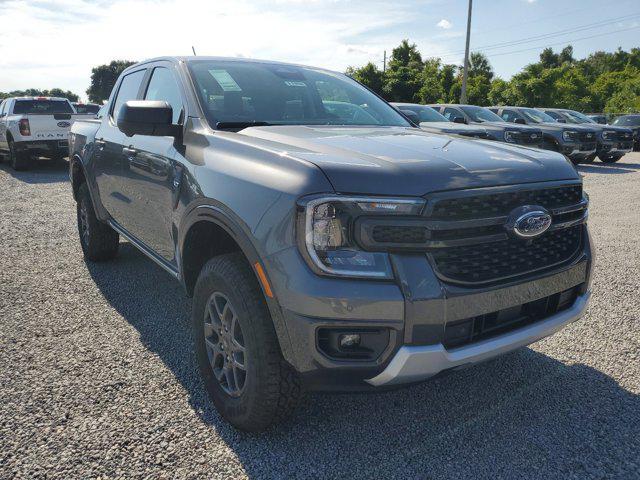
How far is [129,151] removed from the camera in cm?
361

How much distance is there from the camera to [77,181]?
5.19 m

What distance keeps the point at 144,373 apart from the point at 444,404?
1.70m

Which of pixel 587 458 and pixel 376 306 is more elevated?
pixel 376 306

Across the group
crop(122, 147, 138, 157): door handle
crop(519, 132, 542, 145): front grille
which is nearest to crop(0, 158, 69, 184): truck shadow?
crop(122, 147, 138, 157): door handle

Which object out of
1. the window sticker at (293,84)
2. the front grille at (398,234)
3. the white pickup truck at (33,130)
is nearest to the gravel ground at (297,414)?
the front grille at (398,234)

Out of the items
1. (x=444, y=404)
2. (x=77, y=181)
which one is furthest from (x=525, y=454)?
(x=77, y=181)

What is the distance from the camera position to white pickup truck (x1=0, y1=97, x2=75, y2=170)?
41.5 feet

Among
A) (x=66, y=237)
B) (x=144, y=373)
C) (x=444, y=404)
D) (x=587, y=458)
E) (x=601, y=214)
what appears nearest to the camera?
(x=587, y=458)

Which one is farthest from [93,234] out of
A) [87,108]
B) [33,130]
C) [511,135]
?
[87,108]

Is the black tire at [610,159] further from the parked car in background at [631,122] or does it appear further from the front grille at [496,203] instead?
the front grille at [496,203]

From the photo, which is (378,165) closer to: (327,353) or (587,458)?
(327,353)

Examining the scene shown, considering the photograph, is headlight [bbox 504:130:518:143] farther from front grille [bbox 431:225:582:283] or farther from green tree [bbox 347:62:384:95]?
green tree [bbox 347:62:384:95]

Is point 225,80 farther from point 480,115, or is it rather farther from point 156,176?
point 480,115

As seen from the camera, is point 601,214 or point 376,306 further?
point 601,214
